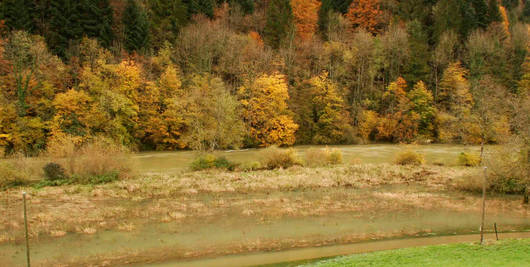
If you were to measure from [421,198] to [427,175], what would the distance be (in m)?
9.48

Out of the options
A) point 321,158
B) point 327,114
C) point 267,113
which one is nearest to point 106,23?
point 267,113

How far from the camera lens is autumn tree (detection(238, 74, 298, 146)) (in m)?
65.2

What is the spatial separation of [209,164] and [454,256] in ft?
95.7

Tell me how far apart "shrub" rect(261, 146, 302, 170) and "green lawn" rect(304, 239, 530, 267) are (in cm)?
2591

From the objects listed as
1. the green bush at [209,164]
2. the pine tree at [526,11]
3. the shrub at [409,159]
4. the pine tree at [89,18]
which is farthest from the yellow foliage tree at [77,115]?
the pine tree at [526,11]

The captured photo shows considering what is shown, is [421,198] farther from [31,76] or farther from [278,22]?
[278,22]

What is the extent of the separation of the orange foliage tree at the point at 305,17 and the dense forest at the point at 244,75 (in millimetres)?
936

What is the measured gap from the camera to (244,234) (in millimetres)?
24656

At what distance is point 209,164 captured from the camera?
1722 inches

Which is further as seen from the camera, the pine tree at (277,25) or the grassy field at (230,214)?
the pine tree at (277,25)

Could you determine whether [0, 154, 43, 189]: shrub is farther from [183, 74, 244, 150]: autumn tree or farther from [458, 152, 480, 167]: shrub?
[458, 152, 480, 167]: shrub

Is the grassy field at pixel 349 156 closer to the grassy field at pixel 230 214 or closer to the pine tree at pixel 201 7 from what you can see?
the grassy field at pixel 230 214

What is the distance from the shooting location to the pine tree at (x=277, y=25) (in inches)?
3282

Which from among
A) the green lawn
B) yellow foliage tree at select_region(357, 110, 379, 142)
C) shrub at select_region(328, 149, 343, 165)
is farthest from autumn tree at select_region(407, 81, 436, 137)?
the green lawn
